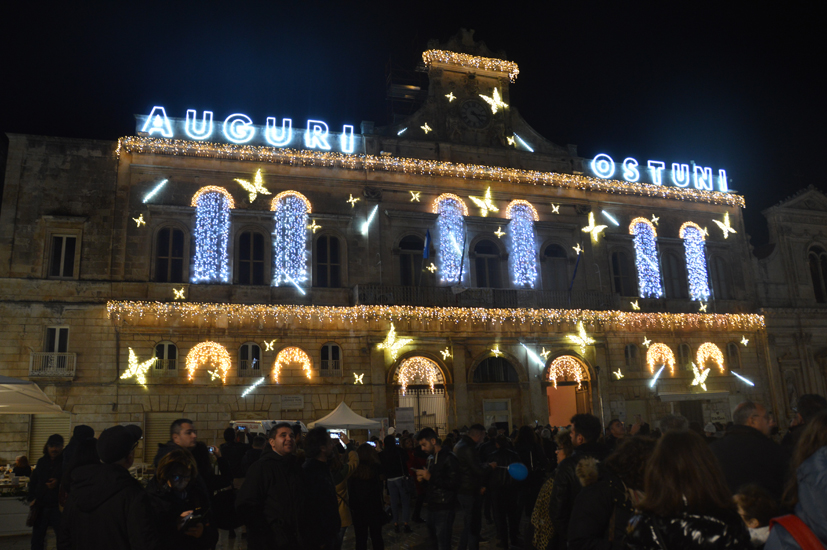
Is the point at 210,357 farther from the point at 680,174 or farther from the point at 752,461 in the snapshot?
the point at 680,174

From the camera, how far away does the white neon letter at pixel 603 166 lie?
2594cm

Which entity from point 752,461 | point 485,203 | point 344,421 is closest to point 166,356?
point 344,421

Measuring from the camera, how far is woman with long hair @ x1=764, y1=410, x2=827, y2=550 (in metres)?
2.75

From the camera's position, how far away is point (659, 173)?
88.2 ft

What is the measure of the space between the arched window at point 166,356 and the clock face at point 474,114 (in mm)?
13714

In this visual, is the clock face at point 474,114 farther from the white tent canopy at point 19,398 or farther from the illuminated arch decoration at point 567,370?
the white tent canopy at point 19,398

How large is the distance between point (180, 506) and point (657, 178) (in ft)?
85.4

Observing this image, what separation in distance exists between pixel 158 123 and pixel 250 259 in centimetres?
545

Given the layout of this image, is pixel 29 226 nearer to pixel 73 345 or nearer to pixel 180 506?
pixel 73 345

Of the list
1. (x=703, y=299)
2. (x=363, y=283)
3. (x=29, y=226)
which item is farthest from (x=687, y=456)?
(x=703, y=299)

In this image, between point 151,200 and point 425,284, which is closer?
point 151,200

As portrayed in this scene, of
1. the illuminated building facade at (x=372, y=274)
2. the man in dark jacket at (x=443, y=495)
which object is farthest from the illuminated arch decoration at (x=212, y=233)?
the man in dark jacket at (x=443, y=495)

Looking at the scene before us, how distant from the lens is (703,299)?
2625cm

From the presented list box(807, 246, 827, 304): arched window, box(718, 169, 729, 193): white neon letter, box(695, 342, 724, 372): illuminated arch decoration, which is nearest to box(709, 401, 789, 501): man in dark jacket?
box(695, 342, 724, 372): illuminated arch decoration
